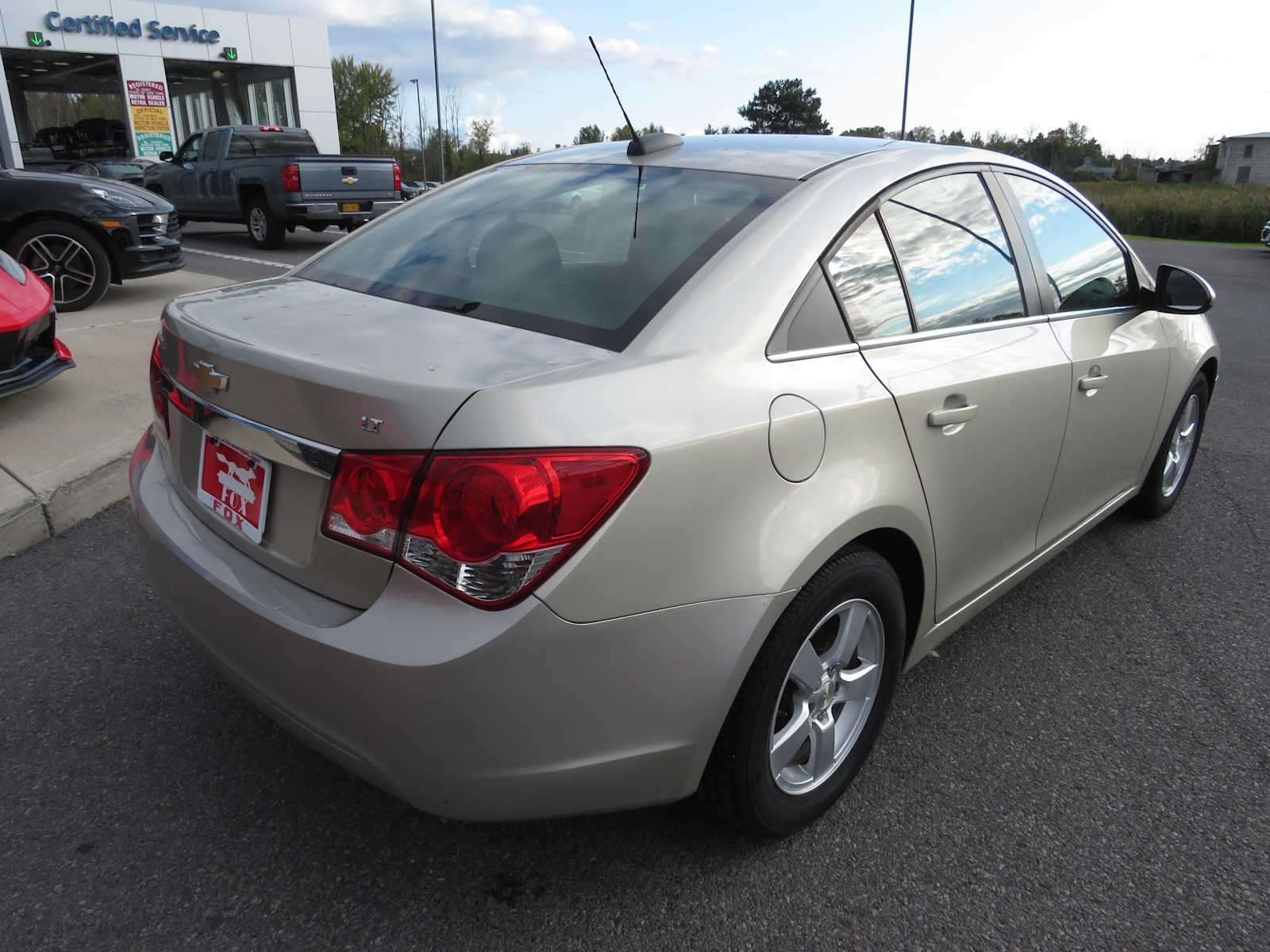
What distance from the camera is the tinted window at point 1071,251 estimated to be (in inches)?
115

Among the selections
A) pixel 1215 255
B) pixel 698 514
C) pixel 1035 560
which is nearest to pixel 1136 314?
pixel 1035 560

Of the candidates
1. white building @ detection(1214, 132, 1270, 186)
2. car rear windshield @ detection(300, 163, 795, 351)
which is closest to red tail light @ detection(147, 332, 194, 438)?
car rear windshield @ detection(300, 163, 795, 351)

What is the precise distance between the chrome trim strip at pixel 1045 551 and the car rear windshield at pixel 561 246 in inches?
48.7

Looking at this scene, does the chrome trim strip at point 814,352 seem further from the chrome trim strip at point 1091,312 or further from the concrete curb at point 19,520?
the concrete curb at point 19,520

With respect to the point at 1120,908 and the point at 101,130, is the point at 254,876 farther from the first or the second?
the point at 101,130

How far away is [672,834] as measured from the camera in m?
2.19

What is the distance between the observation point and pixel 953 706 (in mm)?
2775

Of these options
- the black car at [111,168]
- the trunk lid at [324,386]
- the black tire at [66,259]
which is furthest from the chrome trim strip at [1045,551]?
the black car at [111,168]

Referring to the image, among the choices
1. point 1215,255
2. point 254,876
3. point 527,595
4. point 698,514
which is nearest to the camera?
point 527,595

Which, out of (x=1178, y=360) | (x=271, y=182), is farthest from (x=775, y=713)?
(x=271, y=182)

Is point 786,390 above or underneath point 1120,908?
above

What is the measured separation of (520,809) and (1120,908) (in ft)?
4.44

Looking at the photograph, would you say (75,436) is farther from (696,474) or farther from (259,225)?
(259,225)

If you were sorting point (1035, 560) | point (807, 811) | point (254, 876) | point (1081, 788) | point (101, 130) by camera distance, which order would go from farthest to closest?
point (101, 130) < point (1035, 560) < point (1081, 788) < point (807, 811) < point (254, 876)
